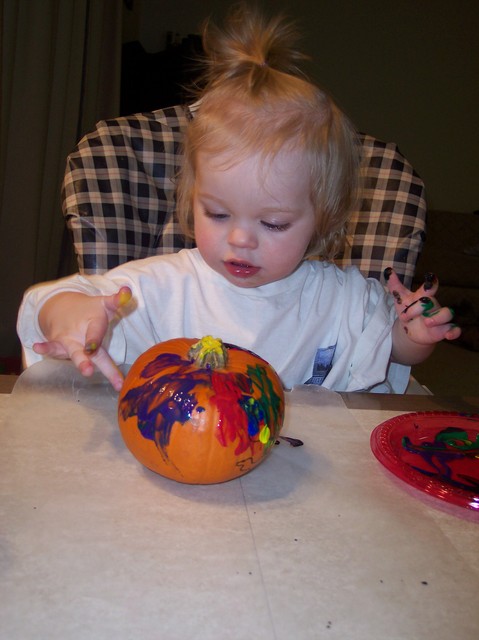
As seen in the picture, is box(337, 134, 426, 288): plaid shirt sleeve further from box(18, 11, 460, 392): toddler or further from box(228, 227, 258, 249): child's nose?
box(228, 227, 258, 249): child's nose

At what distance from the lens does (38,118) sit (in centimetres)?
260

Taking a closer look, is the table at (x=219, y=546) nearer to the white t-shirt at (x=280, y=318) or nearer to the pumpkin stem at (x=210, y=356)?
the pumpkin stem at (x=210, y=356)

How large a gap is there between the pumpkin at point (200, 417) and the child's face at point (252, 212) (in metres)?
0.35

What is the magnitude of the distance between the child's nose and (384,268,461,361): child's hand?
25 centimetres

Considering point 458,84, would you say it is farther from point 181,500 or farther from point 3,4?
point 181,500

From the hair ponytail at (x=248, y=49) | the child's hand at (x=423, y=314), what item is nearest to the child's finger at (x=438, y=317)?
the child's hand at (x=423, y=314)

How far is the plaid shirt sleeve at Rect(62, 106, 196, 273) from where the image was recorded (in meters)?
1.35

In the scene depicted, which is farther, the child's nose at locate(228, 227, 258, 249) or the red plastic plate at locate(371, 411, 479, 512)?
the child's nose at locate(228, 227, 258, 249)

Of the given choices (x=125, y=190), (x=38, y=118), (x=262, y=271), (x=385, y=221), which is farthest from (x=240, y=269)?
(x=38, y=118)

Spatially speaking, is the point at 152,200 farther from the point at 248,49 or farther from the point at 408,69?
the point at 408,69

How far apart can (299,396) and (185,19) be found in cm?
466

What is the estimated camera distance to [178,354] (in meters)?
0.75

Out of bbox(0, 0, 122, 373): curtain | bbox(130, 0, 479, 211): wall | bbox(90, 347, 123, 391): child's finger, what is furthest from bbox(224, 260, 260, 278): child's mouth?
bbox(130, 0, 479, 211): wall

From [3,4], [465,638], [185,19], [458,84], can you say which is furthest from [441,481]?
[458,84]
